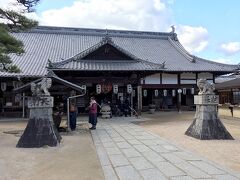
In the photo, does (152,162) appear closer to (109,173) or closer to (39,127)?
(109,173)

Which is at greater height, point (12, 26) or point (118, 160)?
point (12, 26)

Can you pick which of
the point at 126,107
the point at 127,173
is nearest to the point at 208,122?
the point at 127,173

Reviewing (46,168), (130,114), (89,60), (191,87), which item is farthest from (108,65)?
(46,168)

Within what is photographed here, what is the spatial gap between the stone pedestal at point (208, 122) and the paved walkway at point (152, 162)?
1531 millimetres

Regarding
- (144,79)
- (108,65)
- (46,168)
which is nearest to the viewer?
(46,168)

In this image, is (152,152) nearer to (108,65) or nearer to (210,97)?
(210,97)

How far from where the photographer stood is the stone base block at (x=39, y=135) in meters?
10.5

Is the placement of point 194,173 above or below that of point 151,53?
below

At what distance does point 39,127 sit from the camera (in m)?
10.8

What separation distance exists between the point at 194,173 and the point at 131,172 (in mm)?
1291

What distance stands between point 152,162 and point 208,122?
487 centimetres

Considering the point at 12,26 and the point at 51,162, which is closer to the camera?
the point at 51,162

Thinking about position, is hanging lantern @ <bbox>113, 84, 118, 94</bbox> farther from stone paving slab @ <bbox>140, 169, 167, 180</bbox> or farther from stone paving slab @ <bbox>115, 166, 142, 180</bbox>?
stone paving slab @ <bbox>140, 169, 167, 180</bbox>

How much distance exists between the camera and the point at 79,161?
328 inches
